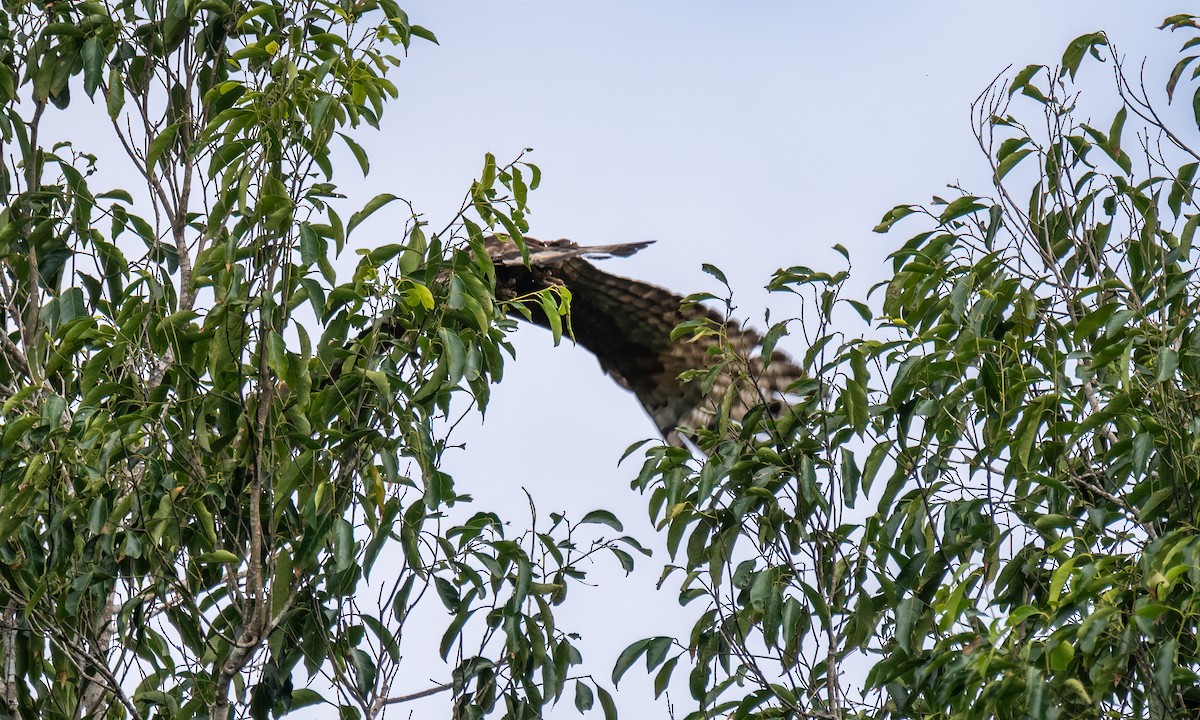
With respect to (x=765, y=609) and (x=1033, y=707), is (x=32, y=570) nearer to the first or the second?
(x=765, y=609)

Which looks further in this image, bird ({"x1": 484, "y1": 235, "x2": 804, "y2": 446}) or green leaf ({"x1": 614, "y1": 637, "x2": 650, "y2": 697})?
bird ({"x1": 484, "y1": 235, "x2": 804, "y2": 446})

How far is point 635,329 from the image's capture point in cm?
657

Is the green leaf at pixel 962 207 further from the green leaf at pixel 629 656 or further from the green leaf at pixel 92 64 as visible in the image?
the green leaf at pixel 92 64

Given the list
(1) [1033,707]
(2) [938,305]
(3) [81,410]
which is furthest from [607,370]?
(1) [1033,707]

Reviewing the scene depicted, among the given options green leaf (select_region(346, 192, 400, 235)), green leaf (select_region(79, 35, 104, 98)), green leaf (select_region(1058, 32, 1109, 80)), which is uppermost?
green leaf (select_region(79, 35, 104, 98))

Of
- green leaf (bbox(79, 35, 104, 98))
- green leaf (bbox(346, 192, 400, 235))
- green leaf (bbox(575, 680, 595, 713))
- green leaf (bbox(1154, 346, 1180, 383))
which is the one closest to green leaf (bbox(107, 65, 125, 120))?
green leaf (bbox(79, 35, 104, 98))

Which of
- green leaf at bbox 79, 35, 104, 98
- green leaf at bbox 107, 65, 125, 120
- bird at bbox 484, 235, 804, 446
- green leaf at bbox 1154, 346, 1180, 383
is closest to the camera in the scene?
green leaf at bbox 1154, 346, 1180, 383

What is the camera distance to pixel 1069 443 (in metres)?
3.79

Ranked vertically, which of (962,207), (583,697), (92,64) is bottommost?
(583,697)

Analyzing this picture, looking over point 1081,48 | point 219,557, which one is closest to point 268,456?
point 219,557

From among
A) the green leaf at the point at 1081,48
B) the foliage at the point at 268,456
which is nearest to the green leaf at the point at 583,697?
the foliage at the point at 268,456

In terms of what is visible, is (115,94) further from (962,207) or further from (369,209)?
(962,207)

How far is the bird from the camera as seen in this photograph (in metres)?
5.91

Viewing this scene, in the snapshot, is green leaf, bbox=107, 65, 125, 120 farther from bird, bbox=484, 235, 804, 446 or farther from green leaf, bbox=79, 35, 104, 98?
bird, bbox=484, 235, 804, 446
